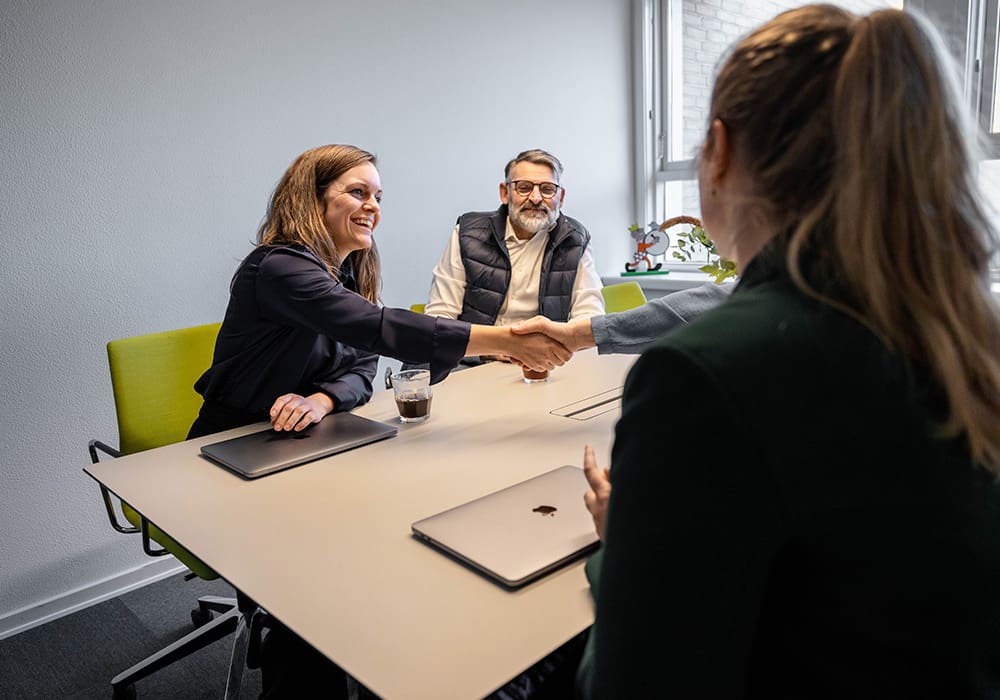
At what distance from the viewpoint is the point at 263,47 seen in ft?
9.50

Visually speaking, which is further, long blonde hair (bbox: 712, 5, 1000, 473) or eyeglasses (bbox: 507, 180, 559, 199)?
eyeglasses (bbox: 507, 180, 559, 199)

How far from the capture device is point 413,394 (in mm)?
1769

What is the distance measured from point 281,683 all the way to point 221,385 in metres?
0.77

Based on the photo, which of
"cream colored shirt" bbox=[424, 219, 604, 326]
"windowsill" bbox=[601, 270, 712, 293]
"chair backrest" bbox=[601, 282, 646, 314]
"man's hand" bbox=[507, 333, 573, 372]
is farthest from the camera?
"windowsill" bbox=[601, 270, 712, 293]

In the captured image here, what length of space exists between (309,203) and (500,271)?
1.16m

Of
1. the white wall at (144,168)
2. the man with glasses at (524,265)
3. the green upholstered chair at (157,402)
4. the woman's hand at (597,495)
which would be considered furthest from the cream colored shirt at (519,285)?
the woman's hand at (597,495)

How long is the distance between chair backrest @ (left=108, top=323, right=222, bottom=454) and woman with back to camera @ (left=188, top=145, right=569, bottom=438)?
23 centimetres

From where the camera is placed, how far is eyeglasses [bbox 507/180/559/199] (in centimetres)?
304

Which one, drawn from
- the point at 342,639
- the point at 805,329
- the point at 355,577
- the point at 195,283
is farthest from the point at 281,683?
the point at 195,283

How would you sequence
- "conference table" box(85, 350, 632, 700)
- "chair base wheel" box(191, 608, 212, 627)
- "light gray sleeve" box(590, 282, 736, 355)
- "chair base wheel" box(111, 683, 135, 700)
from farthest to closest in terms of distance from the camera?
"chair base wheel" box(191, 608, 212, 627) < "chair base wheel" box(111, 683, 135, 700) < "light gray sleeve" box(590, 282, 736, 355) < "conference table" box(85, 350, 632, 700)

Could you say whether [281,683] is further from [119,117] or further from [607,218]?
[607,218]

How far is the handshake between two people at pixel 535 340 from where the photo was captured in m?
1.87

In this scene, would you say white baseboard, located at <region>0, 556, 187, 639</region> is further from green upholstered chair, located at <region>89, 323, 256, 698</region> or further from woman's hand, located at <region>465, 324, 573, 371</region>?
woman's hand, located at <region>465, 324, 573, 371</region>

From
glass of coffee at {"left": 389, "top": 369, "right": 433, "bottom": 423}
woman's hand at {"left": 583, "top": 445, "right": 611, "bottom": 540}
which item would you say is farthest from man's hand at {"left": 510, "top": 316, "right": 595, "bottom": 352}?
woman's hand at {"left": 583, "top": 445, "right": 611, "bottom": 540}
